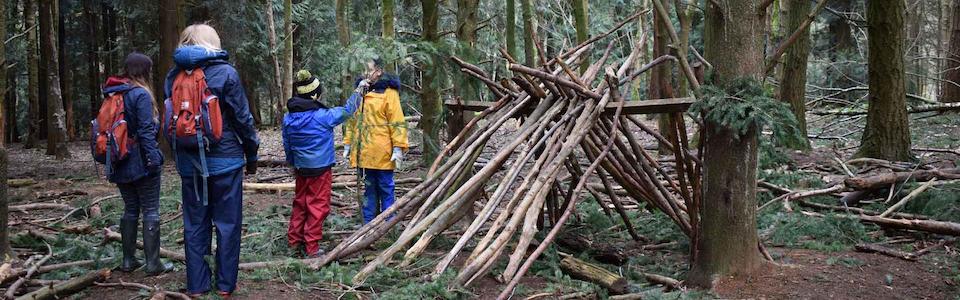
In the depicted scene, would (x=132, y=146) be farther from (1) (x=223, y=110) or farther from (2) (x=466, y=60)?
(2) (x=466, y=60)

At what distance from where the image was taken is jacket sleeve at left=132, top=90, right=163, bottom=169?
5336mm

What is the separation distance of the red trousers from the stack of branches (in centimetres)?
59

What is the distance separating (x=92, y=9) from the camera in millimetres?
27125

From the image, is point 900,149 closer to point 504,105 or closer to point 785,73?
point 785,73

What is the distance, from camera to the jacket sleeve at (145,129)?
5.34 metres

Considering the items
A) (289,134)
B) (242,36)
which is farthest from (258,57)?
(289,134)

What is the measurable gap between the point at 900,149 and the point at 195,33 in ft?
26.1

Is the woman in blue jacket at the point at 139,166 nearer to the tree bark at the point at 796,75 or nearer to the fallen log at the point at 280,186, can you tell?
the fallen log at the point at 280,186

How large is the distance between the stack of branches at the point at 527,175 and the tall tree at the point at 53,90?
1379 centimetres

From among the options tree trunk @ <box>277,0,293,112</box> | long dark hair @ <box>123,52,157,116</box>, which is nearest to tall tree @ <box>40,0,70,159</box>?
tree trunk @ <box>277,0,293,112</box>

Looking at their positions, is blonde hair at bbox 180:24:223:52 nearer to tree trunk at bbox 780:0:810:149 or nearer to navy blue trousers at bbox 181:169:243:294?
navy blue trousers at bbox 181:169:243:294

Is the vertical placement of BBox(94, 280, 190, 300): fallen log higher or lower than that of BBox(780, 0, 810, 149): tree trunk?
lower

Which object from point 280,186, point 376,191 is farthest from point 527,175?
point 280,186

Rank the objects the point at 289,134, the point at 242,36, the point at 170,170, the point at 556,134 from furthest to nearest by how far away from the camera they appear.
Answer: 1. the point at 242,36
2. the point at 170,170
3. the point at 289,134
4. the point at 556,134
